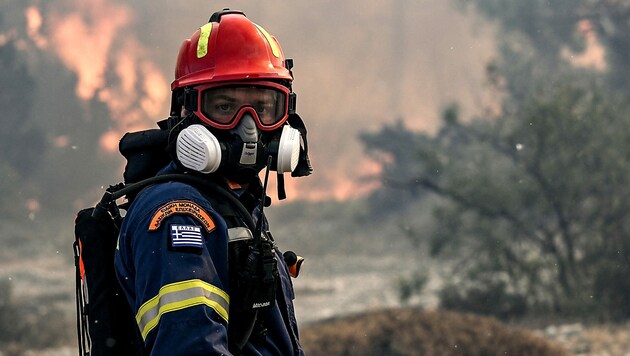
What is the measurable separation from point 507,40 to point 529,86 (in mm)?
4497

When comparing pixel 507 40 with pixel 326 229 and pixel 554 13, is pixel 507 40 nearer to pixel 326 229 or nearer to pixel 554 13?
pixel 554 13

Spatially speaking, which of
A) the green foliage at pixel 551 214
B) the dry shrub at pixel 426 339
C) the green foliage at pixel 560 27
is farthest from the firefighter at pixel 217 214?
the green foliage at pixel 560 27

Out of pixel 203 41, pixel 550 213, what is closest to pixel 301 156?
pixel 203 41

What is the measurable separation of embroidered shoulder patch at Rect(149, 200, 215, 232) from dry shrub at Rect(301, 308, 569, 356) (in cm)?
621

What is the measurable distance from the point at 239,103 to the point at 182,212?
414 millimetres

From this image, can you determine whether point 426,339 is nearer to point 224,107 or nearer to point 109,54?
point 224,107

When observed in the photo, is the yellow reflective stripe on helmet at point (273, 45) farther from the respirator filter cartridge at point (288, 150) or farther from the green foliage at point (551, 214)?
the green foliage at point (551, 214)

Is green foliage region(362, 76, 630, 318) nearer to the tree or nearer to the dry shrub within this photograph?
the tree

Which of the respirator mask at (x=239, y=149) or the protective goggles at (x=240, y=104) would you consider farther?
the protective goggles at (x=240, y=104)

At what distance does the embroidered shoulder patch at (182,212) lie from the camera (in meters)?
1.92

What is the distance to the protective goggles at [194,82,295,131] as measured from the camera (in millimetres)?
2215

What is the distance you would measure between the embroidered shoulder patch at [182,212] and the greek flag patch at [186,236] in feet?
0.11

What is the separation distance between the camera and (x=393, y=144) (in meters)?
33.6

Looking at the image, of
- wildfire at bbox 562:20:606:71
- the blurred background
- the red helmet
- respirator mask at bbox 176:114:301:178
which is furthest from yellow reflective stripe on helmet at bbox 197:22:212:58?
wildfire at bbox 562:20:606:71
